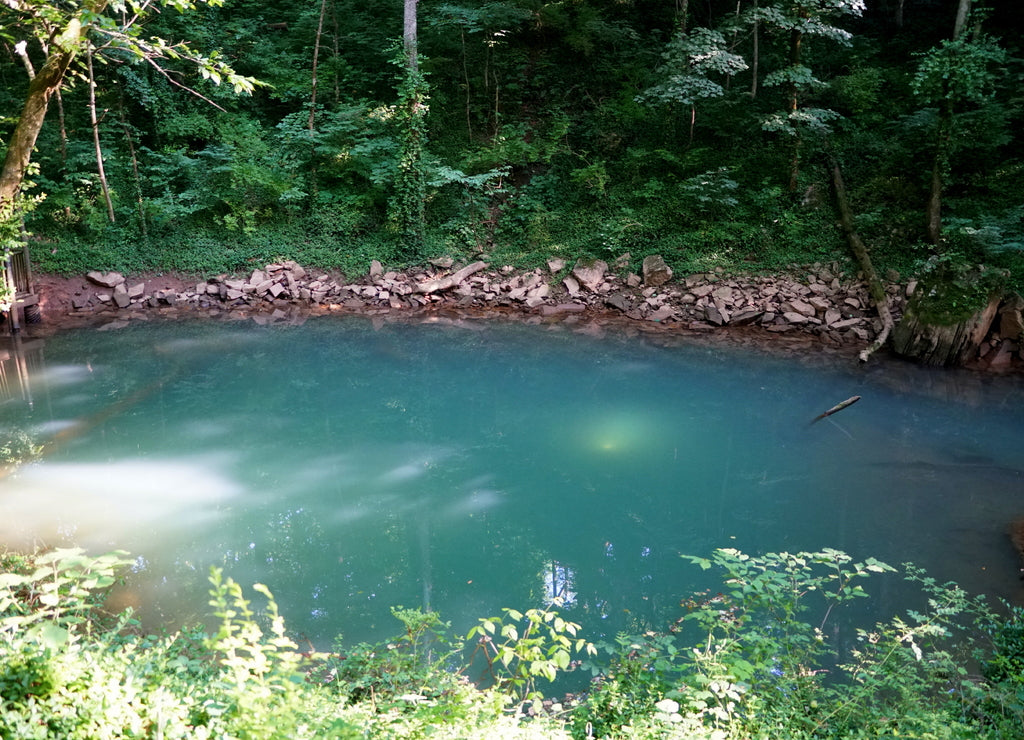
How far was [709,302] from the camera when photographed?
12.7 m

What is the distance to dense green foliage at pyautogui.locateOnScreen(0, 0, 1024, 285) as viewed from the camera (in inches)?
504

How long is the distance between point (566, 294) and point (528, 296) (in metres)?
0.77

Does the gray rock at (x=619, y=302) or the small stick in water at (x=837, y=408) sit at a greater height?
the gray rock at (x=619, y=302)

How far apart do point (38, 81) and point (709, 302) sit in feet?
34.4

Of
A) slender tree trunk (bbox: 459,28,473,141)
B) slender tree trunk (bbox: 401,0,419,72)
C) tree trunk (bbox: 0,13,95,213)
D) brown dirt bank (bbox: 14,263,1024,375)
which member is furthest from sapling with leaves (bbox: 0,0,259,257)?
slender tree trunk (bbox: 459,28,473,141)

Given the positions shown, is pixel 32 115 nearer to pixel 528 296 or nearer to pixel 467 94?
pixel 528 296

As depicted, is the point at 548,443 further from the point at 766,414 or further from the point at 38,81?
the point at 38,81

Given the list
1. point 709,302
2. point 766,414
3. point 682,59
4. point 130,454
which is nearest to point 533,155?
point 682,59

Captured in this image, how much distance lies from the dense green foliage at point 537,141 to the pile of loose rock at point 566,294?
0.49 metres

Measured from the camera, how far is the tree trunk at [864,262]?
35.6ft

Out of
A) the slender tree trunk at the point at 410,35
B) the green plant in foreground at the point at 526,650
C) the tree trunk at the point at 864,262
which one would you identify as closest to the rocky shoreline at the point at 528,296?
the tree trunk at the point at 864,262

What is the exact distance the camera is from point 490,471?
761cm

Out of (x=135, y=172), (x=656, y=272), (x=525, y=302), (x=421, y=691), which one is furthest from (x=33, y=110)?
(x=656, y=272)

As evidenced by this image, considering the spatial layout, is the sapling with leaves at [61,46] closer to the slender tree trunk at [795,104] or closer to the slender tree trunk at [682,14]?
the slender tree trunk at [795,104]
